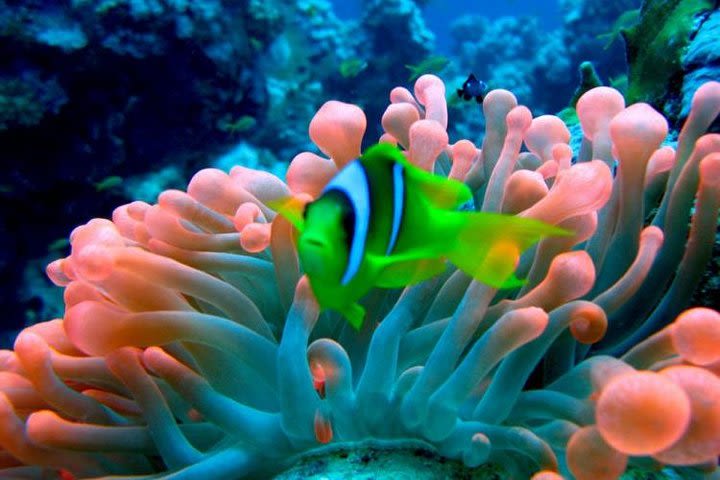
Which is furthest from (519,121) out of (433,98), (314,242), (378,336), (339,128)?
(314,242)

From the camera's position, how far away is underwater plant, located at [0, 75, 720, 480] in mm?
1237

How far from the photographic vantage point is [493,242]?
3.01 feet

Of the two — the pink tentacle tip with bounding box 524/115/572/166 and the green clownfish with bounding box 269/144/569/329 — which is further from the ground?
the pink tentacle tip with bounding box 524/115/572/166

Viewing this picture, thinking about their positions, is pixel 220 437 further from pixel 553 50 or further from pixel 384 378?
pixel 553 50

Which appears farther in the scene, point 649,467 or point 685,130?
point 685,130

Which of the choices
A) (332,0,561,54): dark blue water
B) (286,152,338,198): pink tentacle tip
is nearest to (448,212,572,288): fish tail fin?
(286,152,338,198): pink tentacle tip

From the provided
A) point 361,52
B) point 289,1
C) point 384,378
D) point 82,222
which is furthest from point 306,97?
point 384,378

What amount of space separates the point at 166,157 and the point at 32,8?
2.06 m

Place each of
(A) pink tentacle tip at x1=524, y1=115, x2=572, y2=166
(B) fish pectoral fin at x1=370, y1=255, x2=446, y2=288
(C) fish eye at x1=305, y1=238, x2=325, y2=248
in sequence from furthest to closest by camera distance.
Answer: (A) pink tentacle tip at x1=524, y1=115, x2=572, y2=166 → (B) fish pectoral fin at x1=370, y1=255, x2=446, y2=288 → (C) fish eye at x1=305, y1=238, x2=325, y2=248

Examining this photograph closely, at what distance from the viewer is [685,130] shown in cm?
155

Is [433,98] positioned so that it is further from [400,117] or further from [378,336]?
[378,336]

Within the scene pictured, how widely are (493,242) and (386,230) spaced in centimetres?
20

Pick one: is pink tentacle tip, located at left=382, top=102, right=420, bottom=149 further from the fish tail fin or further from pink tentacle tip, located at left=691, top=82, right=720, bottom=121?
the fish tail fin

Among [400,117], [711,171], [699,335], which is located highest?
[400,117]
